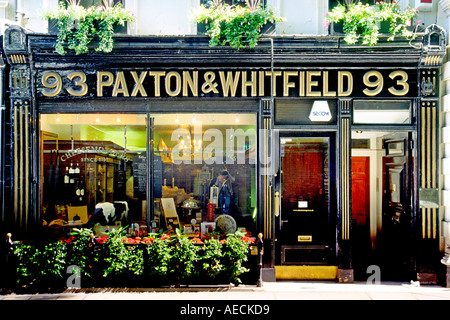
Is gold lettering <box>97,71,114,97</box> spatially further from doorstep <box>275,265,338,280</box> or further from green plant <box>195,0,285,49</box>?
doorstep <box>275,265,338,280</box>

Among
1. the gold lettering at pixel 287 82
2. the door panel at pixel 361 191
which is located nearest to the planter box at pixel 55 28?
the gold lettering at pixel 287 82

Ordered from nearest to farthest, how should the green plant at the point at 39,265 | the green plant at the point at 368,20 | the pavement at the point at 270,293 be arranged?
the pavement at the point at 270,293, the green plant at the point at 39,265, the green plant at the point at 368,20

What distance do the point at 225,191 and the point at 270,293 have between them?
99.5 inches

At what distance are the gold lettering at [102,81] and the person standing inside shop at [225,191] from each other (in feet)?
10.6

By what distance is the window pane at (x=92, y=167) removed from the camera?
7551 millimetres

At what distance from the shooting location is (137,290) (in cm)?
664

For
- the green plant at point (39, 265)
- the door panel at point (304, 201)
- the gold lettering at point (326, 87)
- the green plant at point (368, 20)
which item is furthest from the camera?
the door panel at point (304, 201)

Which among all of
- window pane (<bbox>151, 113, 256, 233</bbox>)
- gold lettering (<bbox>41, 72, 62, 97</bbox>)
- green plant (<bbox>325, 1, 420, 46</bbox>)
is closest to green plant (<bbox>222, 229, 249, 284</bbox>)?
window pane (<bbox>151, 113, 256, 233</bbox>)

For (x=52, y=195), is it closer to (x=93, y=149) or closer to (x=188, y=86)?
(x=93, y=149)

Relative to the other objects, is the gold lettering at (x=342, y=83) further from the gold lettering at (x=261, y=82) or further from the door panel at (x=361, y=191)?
the door panel at (x=361, y=191)

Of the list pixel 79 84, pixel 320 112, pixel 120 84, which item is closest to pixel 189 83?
pixel 120 84

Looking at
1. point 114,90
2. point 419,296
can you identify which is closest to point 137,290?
point 114,90

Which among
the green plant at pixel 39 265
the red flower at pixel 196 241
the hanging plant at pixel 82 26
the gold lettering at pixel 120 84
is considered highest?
the hanging plant at pixel 82 26

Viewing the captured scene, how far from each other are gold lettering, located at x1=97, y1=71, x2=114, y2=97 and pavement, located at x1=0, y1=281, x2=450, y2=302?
4130 mm
